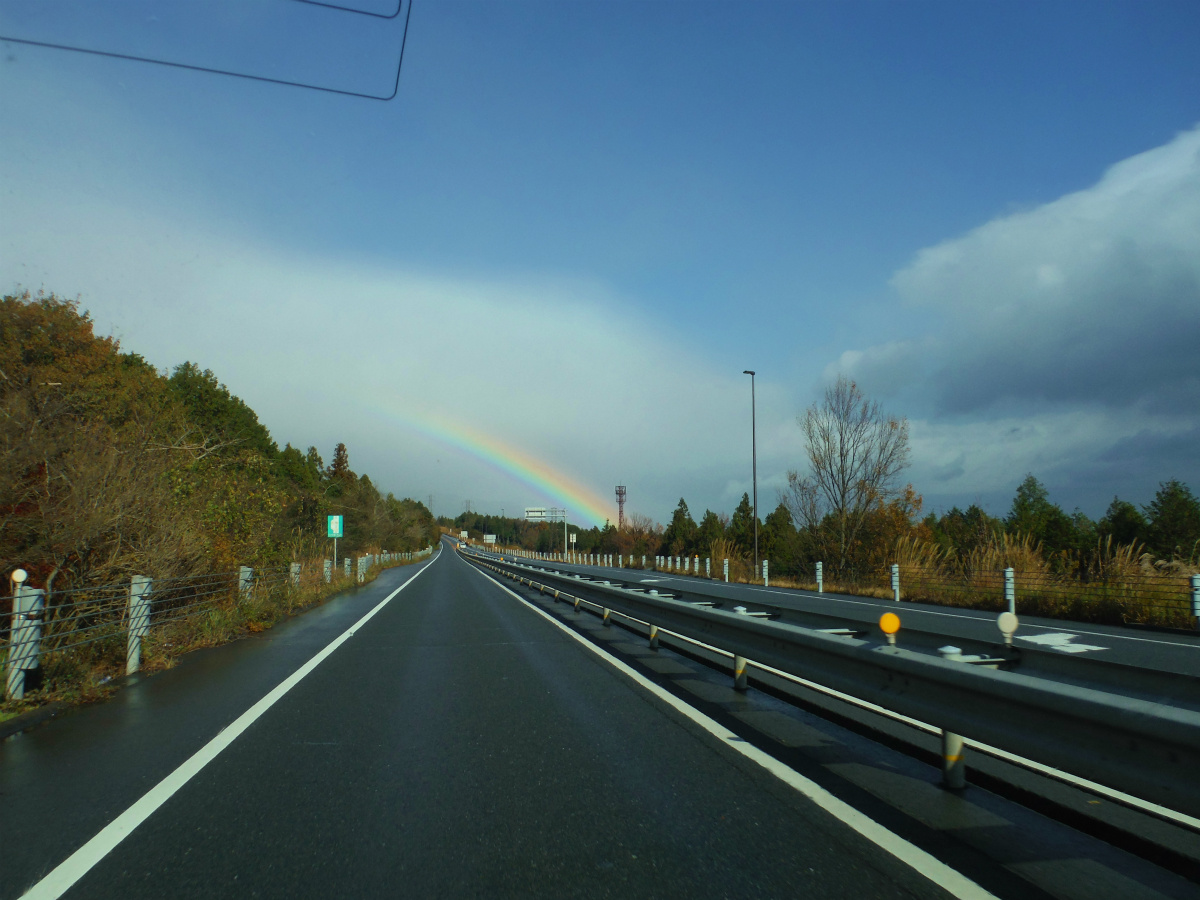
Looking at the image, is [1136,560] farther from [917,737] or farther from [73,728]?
[73,728]

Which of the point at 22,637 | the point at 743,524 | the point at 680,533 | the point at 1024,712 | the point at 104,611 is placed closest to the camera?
the point at 1024,712

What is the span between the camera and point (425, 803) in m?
4.76

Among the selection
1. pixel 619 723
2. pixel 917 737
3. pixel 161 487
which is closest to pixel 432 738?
pixel 619 723

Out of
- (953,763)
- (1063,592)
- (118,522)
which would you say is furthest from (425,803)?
(1063,592)

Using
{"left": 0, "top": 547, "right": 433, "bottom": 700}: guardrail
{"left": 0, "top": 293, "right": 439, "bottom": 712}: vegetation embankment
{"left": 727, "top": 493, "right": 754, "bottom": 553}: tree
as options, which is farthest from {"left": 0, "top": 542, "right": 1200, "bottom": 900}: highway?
{"left": 727, "top": 493, "right": 754, "bottom": 553}: tree

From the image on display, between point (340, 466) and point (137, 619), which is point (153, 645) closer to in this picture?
point (137, 619)

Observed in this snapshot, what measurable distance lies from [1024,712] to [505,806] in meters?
2.78

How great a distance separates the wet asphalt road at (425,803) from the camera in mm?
3625

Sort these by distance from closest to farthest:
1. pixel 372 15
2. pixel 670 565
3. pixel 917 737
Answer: pixel 917 737 < pixel 372 15 < pixel 670 565

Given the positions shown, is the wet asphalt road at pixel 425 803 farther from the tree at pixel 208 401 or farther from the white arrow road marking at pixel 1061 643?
the tree at pixel 208 401

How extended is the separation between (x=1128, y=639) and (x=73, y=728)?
48.8 feet

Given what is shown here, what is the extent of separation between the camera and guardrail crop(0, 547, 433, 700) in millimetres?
7801

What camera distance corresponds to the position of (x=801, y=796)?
184 inches

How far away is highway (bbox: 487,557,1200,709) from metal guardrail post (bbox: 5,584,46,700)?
715 centimetres
